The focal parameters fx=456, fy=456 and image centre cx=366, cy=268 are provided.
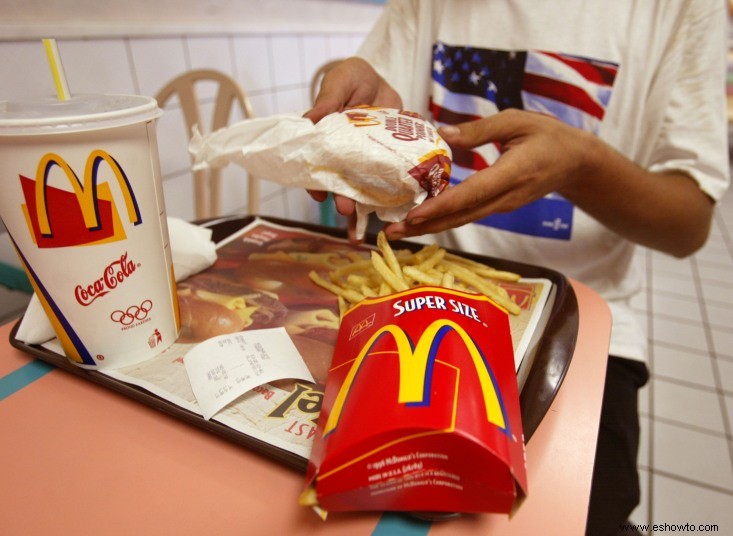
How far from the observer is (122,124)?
443mm

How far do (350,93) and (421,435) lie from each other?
28.5 inches

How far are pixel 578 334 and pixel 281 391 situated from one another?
41cm

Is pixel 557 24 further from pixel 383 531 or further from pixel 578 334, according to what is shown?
pixel 383 531

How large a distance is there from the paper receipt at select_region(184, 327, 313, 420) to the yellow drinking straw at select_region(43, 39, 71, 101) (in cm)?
31

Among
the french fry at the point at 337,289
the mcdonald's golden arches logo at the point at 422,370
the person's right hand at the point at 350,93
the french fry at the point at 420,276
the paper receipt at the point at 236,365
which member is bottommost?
the french fry at the point at 337,289

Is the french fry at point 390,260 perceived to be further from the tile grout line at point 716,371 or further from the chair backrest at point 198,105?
the tile grout line at point 716,371

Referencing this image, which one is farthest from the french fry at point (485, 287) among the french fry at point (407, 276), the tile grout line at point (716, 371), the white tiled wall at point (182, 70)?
the tile grout line at point (716, 371)

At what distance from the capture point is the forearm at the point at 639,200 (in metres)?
0.78

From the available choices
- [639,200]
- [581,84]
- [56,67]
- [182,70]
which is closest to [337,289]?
[56,67]

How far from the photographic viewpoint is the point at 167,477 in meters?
0.42

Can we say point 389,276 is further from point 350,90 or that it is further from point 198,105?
point 198,105

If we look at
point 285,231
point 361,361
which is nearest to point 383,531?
point 361,361

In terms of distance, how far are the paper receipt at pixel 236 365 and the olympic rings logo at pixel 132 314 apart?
0.07m

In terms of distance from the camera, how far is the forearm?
2.55 ft
